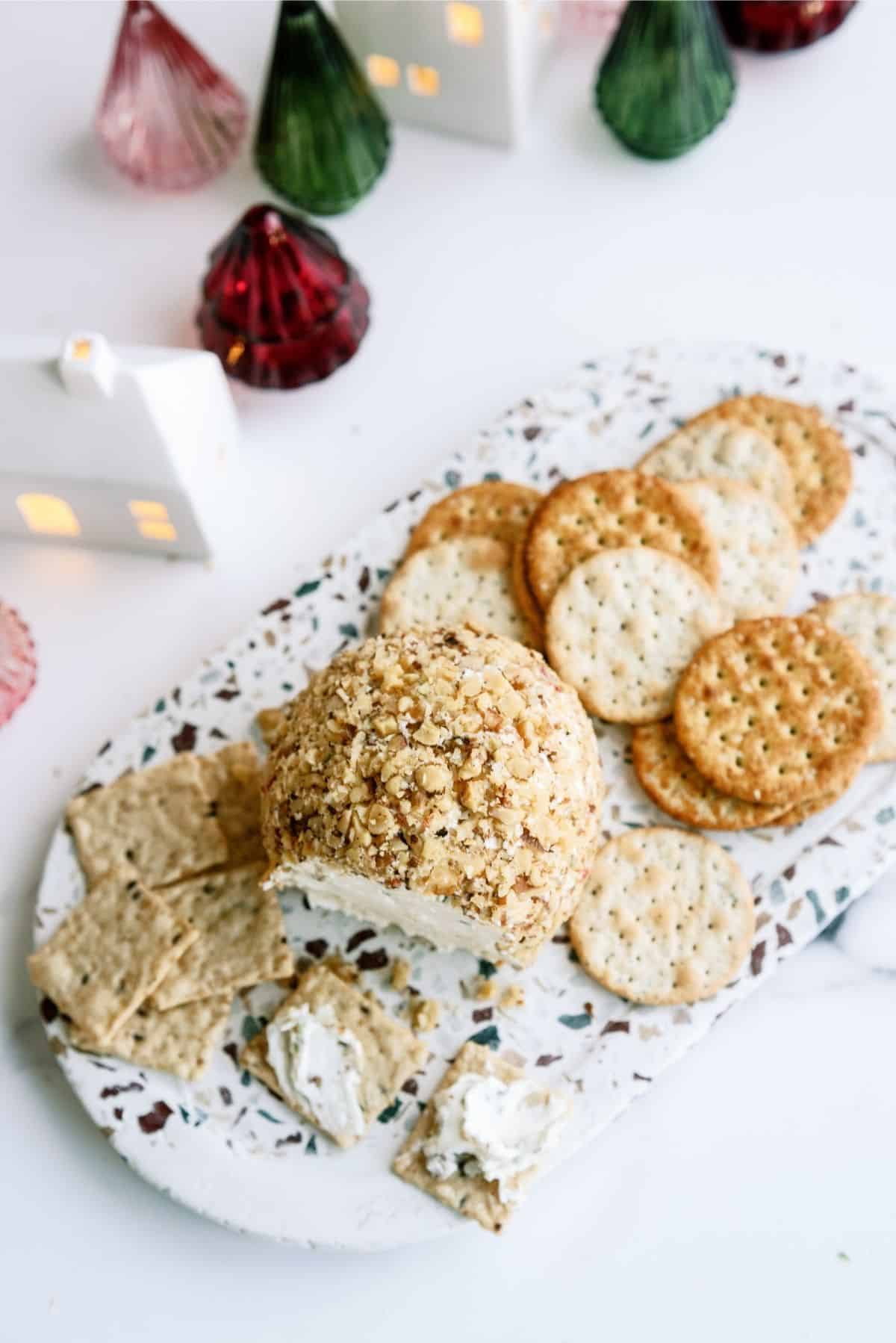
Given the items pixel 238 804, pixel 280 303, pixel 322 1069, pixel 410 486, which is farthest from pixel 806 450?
pixel 322 1069

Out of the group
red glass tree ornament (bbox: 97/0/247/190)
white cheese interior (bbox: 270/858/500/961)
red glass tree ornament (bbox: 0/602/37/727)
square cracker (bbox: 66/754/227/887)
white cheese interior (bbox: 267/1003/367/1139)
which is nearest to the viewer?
white cheese interior (bbox: 270/858/500/961)

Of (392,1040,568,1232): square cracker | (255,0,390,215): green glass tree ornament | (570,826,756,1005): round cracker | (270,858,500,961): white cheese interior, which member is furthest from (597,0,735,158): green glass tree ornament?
(392,1040,568,1232): square cracker

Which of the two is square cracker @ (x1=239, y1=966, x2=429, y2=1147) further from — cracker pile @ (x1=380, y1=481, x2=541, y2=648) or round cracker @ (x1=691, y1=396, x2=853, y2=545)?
round cracker @ (x1=691, y1=396, x2=853, y2=545)

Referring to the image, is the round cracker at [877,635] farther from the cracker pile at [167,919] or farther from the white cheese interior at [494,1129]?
the cracker pile at [167,919]

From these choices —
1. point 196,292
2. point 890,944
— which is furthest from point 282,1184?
point 196,292

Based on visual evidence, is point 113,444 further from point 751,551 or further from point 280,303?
point 751,551

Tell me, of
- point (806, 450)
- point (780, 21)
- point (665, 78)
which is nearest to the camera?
point (806, 450)

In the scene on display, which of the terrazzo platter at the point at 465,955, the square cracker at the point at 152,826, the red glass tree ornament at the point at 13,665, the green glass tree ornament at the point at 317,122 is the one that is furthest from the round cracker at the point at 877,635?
the red glass tree ornament at the point at 13,665
